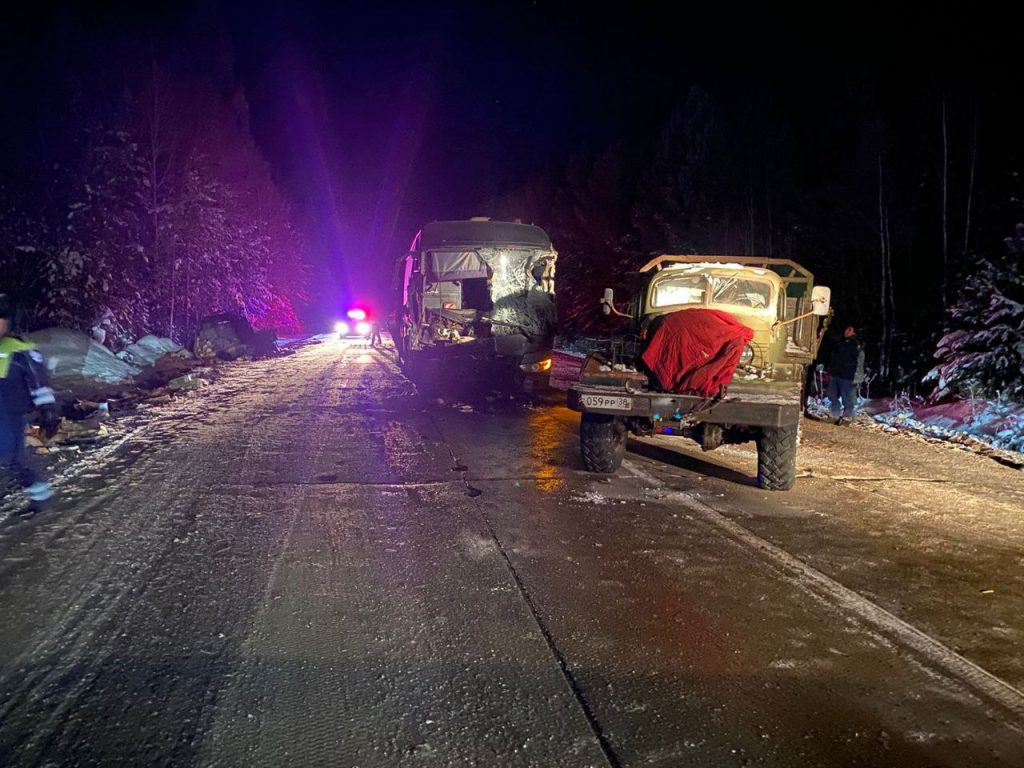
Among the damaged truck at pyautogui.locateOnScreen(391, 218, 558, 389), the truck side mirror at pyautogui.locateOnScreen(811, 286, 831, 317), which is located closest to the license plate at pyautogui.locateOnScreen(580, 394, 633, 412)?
the truck side mirror at pyautogui.locateOnScreen(811, 286, 831, 317)

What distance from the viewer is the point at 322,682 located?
3650 millimetres

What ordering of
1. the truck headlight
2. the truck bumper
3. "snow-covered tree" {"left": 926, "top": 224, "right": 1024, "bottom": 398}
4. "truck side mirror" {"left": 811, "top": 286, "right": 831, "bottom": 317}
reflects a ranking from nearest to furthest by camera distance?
the truck bumper < "truck side mirror" {"left": 811, "top": 286, "right": 831, "bottom": 317} < "snow-covered tree" {"left": 926, "top": 224, "right": 1024, "bottom": 398} < the truck headlight

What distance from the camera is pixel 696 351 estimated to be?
25.1 feet

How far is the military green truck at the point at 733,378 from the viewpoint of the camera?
7527 millimetres

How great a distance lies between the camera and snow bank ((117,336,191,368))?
2044 centimetres

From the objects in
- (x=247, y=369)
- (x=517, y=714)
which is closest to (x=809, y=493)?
(x=517, y=714)

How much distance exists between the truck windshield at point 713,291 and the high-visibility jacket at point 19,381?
687cm

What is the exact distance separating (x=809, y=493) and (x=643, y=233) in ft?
74.0

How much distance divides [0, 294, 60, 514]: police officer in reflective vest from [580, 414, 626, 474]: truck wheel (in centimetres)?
527

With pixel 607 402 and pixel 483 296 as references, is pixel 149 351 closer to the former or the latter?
pixel 483 296

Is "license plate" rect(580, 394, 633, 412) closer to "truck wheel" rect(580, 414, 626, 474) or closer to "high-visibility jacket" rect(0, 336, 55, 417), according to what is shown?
"truck wheel" rect(580, 414, 626, 474)

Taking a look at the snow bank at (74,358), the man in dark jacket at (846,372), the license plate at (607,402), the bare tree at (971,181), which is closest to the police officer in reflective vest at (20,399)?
the license plate at (607,402)

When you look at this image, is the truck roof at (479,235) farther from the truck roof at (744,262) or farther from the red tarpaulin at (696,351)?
the red tarpaulin at (696,351)

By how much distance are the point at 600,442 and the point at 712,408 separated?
137 centimetres
